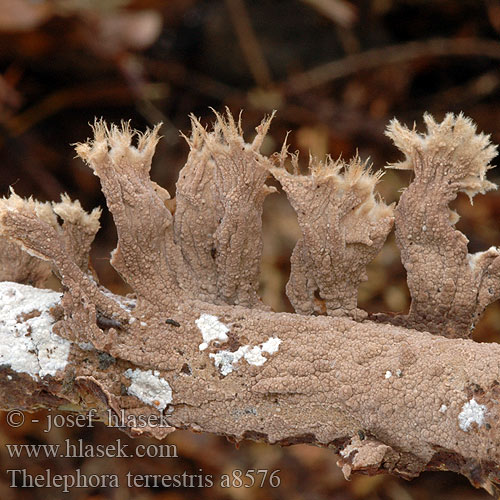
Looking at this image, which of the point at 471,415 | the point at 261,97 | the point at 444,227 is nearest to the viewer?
the point at 471,415

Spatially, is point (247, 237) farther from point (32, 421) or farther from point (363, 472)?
point (32, 421)

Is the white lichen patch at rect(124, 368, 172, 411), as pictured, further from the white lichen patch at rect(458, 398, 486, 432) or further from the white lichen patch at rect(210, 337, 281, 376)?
the white lichen patch at rect(458, 398, 486, 432)

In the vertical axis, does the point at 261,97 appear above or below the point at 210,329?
above

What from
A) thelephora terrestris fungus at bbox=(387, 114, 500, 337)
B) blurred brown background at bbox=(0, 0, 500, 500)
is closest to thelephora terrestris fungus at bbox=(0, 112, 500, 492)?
thelephora terrestris fungus at bbox=(387, 114, 500, 337)

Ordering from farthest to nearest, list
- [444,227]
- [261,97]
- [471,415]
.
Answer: [261,97], [444,227], [471,415]

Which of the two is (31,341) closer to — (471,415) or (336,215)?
(336,215)

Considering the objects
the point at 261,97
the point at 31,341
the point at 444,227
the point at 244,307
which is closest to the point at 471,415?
the point at 444,227

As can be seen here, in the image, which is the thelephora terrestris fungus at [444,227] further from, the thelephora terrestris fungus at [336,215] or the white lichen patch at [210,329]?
the white lichen patch at [210,329]

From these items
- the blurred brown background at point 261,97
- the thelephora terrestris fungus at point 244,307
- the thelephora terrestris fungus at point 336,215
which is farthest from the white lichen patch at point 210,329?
the blurred brown background at point 261,97
